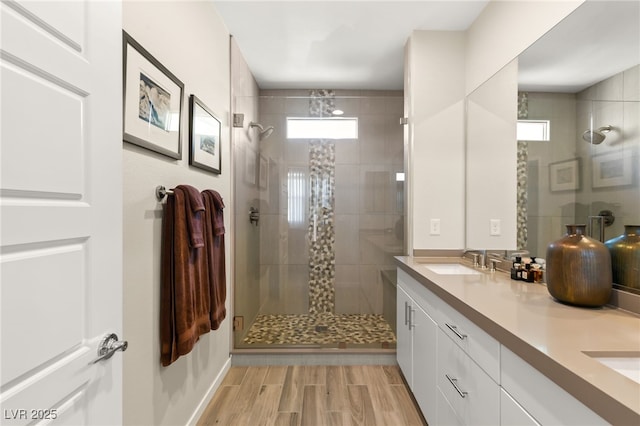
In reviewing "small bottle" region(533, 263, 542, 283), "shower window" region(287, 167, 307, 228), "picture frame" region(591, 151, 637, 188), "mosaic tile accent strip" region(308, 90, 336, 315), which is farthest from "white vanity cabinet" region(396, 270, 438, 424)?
"shower window" region(287, 167, 307, 228)

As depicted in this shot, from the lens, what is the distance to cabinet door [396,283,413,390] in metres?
2.08

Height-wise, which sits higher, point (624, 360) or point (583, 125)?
point (583, 125)

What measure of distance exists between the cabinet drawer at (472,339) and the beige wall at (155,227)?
135 cm

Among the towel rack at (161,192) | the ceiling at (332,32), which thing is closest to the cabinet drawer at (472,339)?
the towel rack at (161,192)

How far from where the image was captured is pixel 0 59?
572mm

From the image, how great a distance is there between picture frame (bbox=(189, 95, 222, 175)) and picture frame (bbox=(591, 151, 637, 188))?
199 cm

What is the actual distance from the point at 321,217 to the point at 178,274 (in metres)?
1.59

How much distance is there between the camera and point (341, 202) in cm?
286

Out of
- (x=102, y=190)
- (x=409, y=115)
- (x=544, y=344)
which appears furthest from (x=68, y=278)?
(x=409, y=115)

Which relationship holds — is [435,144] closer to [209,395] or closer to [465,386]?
[465,386]

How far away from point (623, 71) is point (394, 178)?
5.52 feet

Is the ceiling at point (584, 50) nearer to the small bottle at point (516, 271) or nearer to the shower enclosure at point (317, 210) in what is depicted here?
the small bottle at point (516, 271)

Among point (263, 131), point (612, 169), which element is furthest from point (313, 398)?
point (263, 131)

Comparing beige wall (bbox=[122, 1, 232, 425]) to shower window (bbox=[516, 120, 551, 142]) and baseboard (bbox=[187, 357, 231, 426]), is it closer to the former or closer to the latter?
baseboard (bbox=[187, 357, 231, 426])
